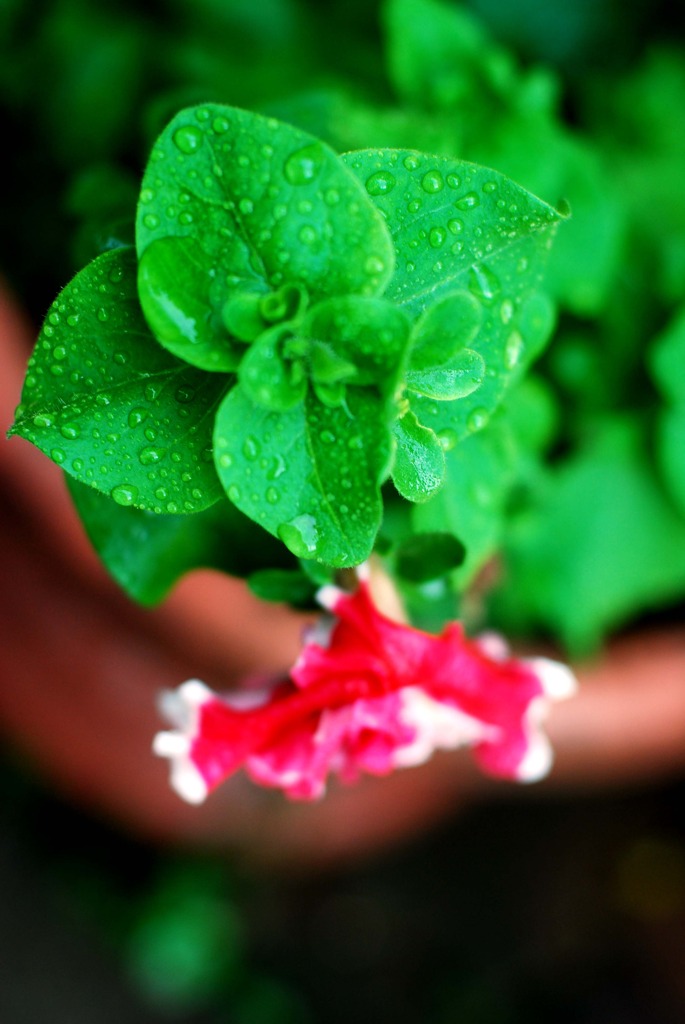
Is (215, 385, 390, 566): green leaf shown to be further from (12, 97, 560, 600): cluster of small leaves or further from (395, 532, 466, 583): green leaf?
(395, 532, 466, 583): green leaf

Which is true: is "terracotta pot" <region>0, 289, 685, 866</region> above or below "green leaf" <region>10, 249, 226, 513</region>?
above

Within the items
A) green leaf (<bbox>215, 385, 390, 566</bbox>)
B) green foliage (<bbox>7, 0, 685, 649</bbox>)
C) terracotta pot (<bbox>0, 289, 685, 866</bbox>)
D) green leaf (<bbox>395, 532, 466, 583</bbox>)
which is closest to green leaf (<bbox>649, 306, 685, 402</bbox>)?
green foliage (<bbox>7, 0, 685, 649</bbox>)

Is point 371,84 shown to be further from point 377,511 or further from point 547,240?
point 377,511

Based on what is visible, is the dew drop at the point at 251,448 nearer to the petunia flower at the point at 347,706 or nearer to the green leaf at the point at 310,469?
the green leaf at the point at 310,469

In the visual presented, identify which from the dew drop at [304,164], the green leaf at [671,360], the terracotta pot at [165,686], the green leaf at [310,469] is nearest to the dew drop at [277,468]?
the green leaf at [310,469]

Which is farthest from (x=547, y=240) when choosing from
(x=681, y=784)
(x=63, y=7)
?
(x=681, y=784)

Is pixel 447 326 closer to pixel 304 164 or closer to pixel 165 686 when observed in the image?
pixel 304 164
